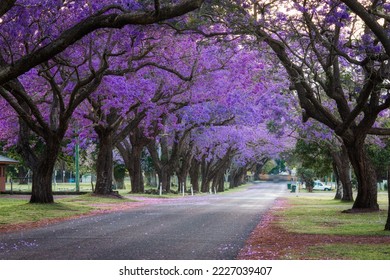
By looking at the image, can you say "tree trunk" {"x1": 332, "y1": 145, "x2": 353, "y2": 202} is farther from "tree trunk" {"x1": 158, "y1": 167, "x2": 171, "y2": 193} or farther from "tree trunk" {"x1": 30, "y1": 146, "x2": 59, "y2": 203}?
"tree trunk" {"x1": 30, "y1": 146, "x2": 59, "y2": 203}

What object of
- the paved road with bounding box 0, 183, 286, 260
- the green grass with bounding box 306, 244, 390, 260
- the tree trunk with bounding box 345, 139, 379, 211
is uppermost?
the tree trunk with bounding box 345, 139, 379, 211

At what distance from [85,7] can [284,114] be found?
15548 mm

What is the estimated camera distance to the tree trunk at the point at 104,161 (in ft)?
115

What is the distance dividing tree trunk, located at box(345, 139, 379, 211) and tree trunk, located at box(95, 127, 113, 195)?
50.3 feet

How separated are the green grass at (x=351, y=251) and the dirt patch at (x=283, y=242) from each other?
0.19 m

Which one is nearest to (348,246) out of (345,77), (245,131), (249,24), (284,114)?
(249,24)

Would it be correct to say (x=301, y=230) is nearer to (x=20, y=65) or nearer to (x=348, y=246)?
(x=348, y=246)

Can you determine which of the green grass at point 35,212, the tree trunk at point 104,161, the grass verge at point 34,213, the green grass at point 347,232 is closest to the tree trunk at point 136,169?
the tree trunk at point 104,161

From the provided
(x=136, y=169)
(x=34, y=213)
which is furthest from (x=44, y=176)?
(x=136, y=169)

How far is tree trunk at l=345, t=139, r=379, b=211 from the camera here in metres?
24.5

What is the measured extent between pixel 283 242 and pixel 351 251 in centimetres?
212

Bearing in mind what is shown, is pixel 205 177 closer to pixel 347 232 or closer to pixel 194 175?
pixel 194 175

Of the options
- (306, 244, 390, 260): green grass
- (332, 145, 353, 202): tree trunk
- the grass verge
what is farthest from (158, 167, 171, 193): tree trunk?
(306, 244, 390, 260): green grass

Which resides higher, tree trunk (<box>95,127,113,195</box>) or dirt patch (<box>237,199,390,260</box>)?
tree trunk (<box>95,127,113,195</box>)
